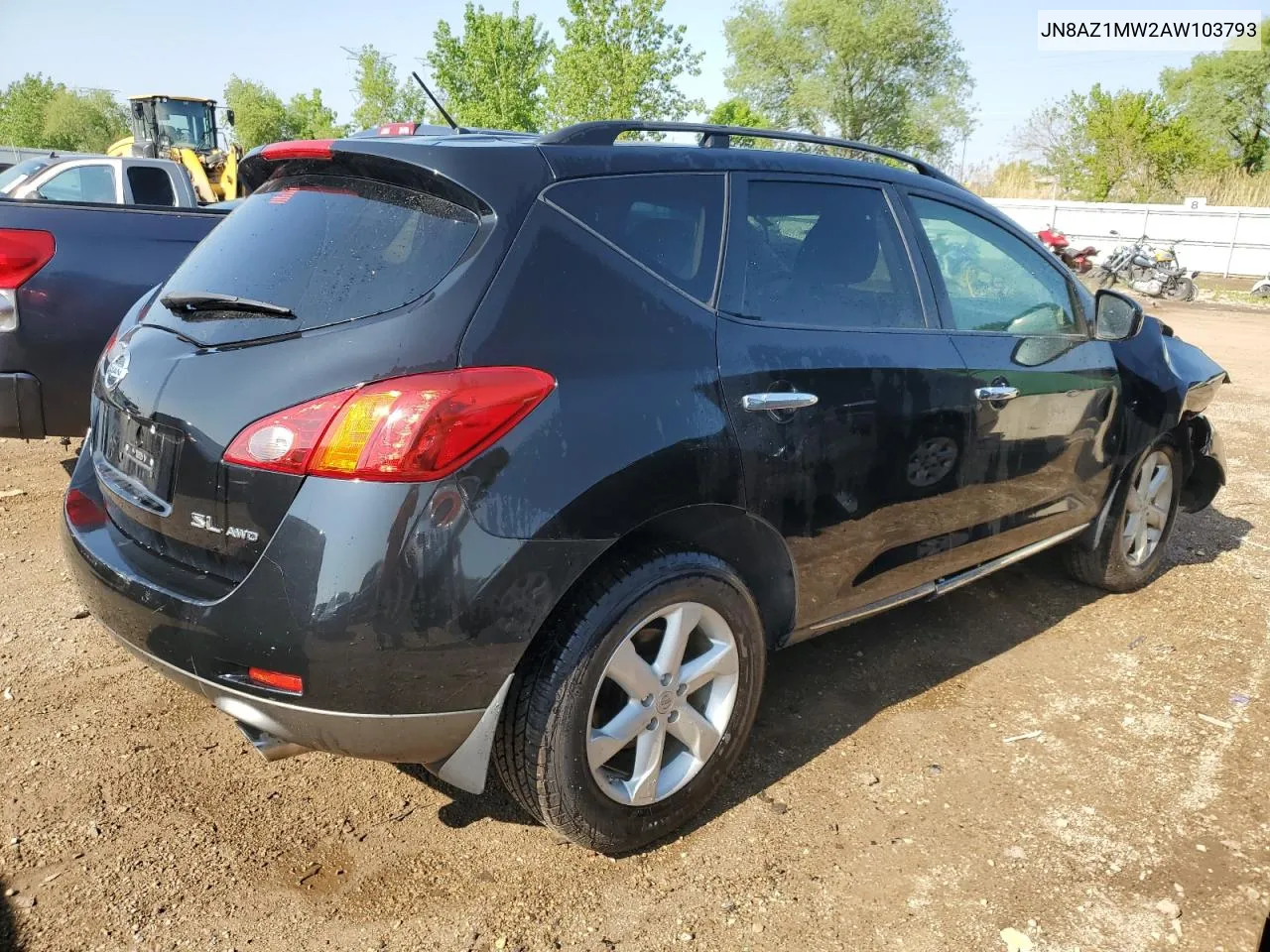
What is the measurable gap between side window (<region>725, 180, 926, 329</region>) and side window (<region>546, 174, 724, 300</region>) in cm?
10

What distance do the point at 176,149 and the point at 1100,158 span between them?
115ft

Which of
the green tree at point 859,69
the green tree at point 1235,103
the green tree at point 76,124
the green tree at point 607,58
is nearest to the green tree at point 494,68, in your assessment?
the green tree at point 607,58

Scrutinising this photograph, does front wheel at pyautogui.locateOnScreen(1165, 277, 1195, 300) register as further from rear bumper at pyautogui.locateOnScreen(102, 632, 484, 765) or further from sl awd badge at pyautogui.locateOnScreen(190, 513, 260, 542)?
sl awd badge at pyautogui.locateOnScreen(190, 513, 260, 542)

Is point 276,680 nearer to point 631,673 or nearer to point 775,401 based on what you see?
point 631,673

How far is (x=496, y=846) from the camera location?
2.61 m

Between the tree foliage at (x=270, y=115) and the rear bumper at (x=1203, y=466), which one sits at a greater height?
the tree foliage at (x=270, y=115)

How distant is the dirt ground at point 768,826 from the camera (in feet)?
7.68

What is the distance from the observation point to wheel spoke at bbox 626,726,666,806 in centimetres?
250

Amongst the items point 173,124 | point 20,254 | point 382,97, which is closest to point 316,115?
point 382,97

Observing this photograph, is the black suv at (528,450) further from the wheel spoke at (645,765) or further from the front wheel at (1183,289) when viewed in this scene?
the front wheel at (1183,289)

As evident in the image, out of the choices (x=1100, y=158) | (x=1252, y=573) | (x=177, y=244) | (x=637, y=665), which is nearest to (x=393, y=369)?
(x=637, y=665)

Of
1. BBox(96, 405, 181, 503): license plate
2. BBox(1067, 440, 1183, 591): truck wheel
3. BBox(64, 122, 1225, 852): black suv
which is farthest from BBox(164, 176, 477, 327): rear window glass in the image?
BBox(1067, 440, 1183, 591): truck wheel

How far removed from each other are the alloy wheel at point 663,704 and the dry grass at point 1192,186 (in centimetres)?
2773

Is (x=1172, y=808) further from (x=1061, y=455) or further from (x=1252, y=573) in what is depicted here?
(x=1252, y=573)
